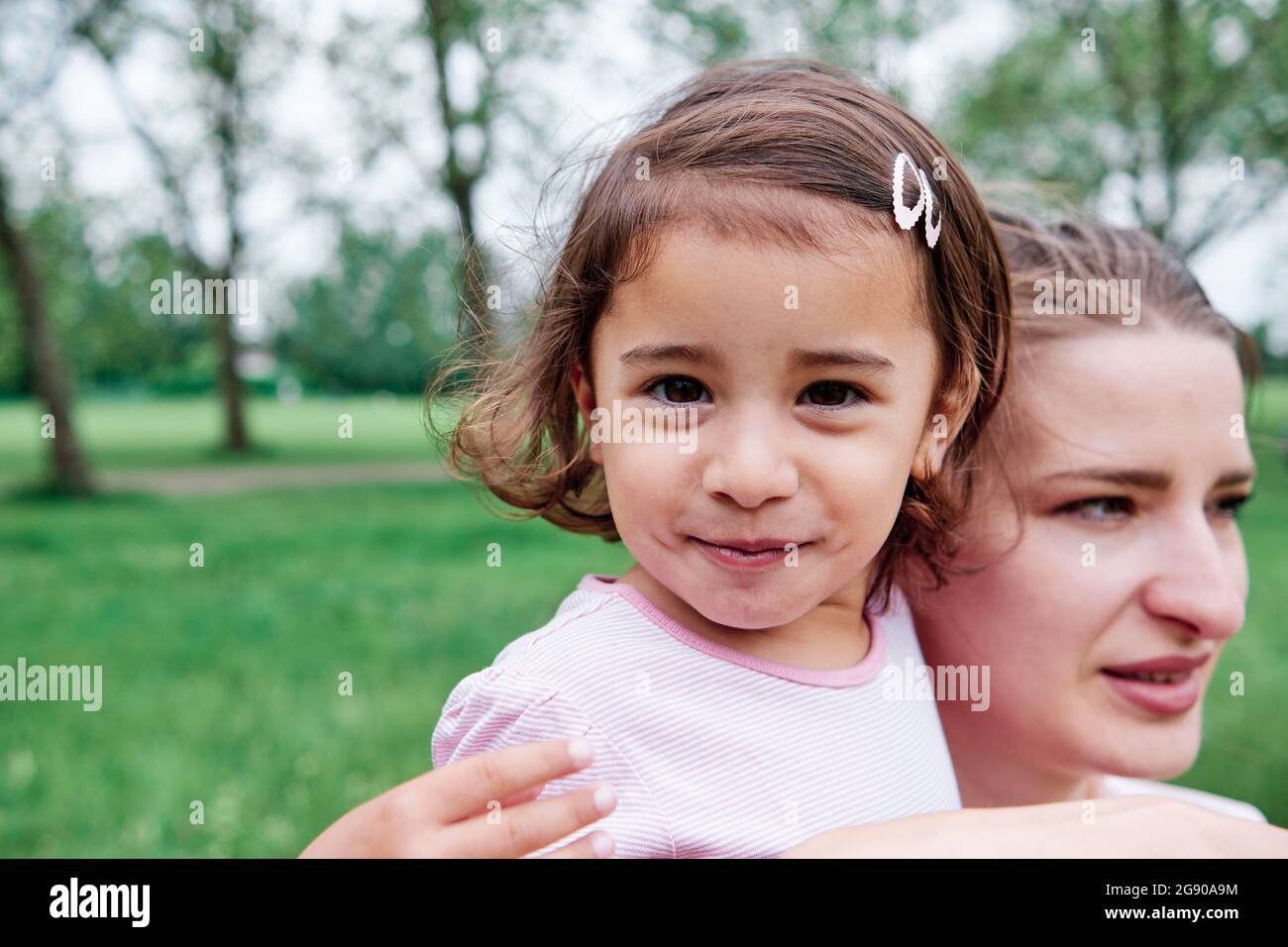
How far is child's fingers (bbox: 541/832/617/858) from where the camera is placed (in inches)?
50.4

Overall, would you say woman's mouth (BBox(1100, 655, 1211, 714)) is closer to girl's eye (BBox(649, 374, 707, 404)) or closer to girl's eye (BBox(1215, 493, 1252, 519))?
girl's eye (BBox(1215, 493, 1252, 519))

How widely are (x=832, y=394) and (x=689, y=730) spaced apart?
0.46 m

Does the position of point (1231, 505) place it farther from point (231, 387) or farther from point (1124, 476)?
point (231, 387)

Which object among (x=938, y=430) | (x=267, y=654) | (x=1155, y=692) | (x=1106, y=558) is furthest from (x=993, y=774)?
(x=267, y=654)

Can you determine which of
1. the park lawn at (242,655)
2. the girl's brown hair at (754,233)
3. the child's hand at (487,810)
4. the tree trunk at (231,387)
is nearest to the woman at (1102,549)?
the girl's brown hair at (754,233)

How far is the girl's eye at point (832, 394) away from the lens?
4.60 feet

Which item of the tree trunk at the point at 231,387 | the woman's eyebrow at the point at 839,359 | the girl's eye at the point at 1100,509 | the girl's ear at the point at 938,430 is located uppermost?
the tree trunk at the point at 231,387

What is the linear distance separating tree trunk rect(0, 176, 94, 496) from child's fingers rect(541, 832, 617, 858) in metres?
13.7

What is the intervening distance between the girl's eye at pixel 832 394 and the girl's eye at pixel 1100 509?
1.97ft

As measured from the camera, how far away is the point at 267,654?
19.7 feet

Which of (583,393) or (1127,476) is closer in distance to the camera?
(583,393)

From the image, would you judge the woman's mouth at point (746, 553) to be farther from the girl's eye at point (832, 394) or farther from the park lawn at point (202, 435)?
the park lawn at point (202, 435)

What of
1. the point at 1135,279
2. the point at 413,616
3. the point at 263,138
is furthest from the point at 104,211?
the point at 1135,279
